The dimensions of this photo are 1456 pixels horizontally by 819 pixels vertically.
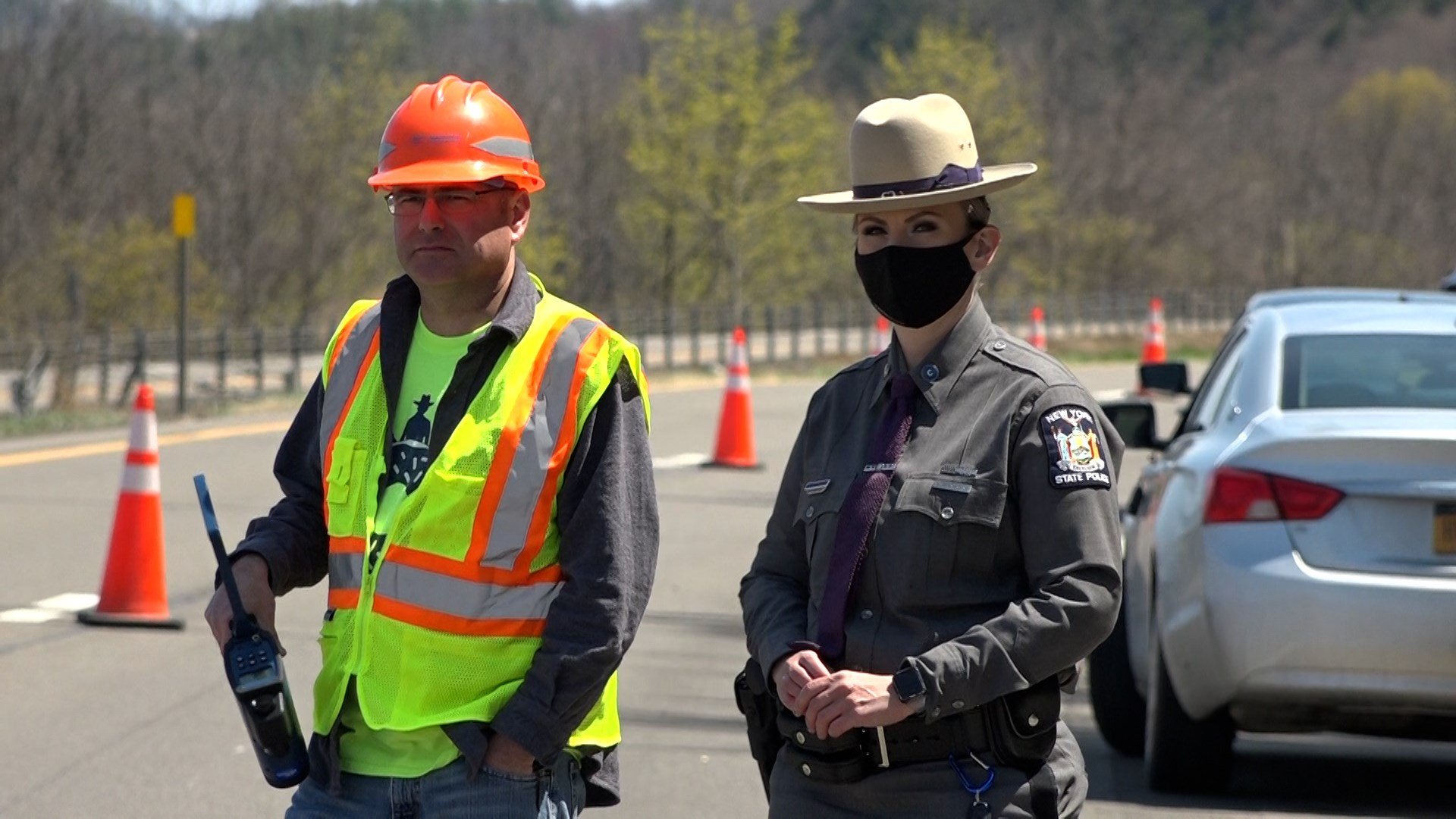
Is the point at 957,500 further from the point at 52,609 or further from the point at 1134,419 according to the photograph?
the point at 52,609

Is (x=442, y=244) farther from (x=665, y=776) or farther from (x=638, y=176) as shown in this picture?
(x=638, y=176)

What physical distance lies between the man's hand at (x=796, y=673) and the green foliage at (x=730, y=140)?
51.7m

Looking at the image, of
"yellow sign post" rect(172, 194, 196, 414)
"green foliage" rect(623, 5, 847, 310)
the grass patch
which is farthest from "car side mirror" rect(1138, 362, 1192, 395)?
"green foliage" rect(623, 5, 847, 310)

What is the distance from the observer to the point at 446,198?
11.0 feet

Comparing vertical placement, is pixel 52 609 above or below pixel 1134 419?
below

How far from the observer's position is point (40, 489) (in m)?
15.1

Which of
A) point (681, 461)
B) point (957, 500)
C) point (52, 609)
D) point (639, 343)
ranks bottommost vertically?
point (639, 343)

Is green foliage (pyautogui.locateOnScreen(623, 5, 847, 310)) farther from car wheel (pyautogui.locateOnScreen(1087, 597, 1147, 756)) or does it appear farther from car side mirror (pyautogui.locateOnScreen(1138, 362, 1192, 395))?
car wheel (pyautogui.locateOnScreen(1087, 597, 1147, 756))

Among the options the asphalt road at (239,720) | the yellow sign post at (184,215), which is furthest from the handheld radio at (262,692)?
the yellow sign post at (184,215)

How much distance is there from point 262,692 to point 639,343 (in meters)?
40.0

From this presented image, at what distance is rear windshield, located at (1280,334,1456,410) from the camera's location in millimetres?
6219

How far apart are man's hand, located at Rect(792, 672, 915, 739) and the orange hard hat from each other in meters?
0.98

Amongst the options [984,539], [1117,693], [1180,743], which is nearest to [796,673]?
[984,539]

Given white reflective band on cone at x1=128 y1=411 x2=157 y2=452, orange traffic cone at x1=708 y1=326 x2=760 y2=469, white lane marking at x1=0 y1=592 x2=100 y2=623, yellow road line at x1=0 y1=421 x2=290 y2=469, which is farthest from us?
yellow road line at x1=0 y1=421 x2=290 y2=469
